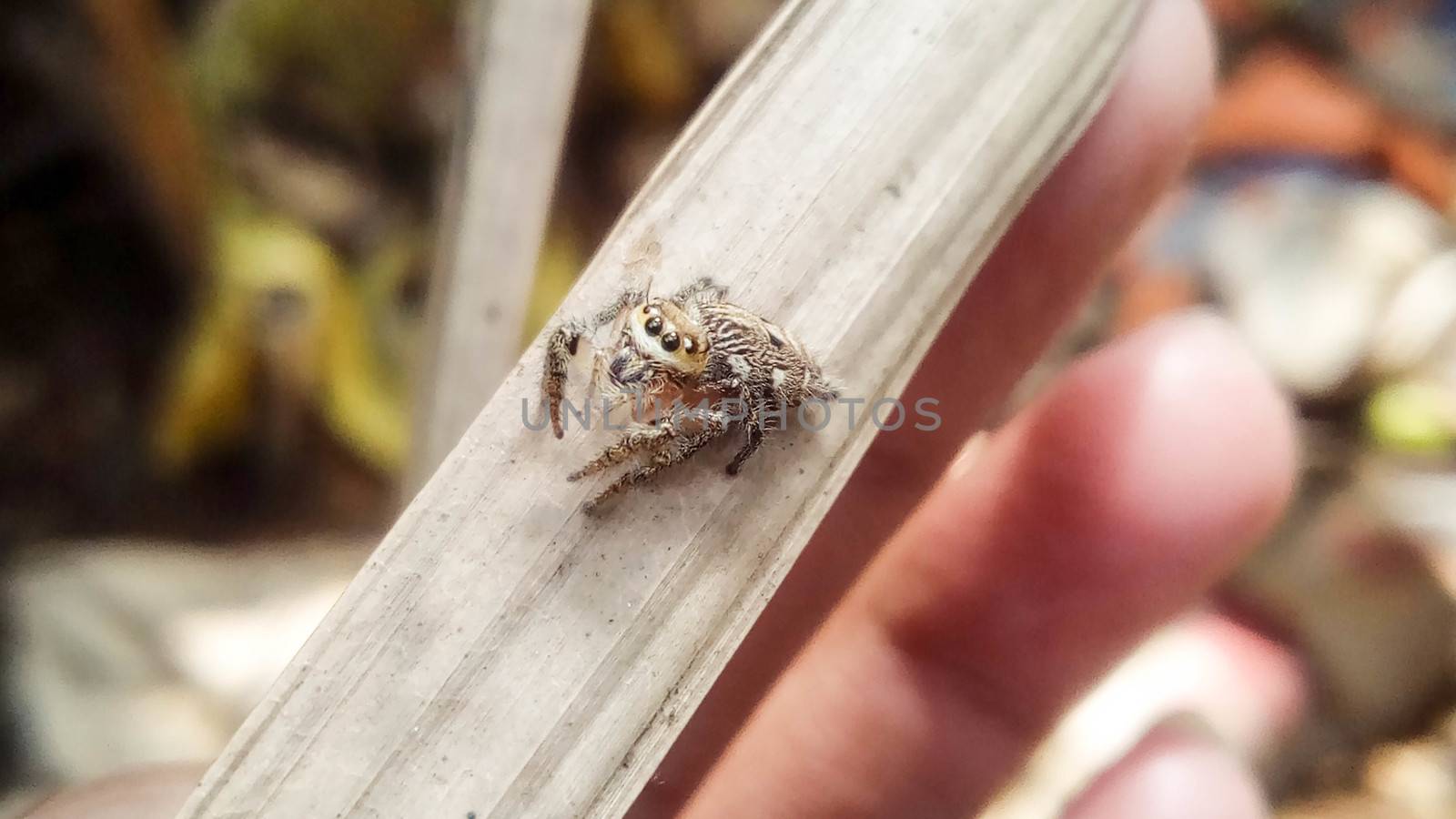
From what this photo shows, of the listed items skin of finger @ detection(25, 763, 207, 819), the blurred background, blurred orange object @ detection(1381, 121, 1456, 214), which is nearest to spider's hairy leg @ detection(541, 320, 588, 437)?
skin of finger @ detection(25, 763, 207, 819)

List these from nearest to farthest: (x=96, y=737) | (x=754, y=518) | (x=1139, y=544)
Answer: (x=754, y=518)
(x=1139, y=544)
(x=96, y=737)

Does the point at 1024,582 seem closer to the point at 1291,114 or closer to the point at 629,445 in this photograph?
the point at 629,445

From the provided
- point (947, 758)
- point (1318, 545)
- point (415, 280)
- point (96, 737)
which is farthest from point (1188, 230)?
point (96, 737)

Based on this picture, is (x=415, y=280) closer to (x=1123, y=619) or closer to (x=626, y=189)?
(x=626, y=189)

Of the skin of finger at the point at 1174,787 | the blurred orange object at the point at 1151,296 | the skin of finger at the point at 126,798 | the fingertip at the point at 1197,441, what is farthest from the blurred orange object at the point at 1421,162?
the skin of finger at the point at 126,798

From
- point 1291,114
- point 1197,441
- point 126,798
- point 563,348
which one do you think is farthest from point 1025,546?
point 1291,114

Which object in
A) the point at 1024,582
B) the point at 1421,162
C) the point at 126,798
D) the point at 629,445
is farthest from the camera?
the point at 1421,162

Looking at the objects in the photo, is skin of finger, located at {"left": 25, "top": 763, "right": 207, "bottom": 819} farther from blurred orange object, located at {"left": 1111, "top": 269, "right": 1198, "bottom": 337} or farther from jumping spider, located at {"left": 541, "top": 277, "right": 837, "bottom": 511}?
blurred orange object, located at {"left": 1111, "top": 269, "right": 1198, "bottom": 337}

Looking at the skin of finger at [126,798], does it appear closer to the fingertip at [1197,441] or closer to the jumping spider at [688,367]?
the jumping spider at [688,367]
